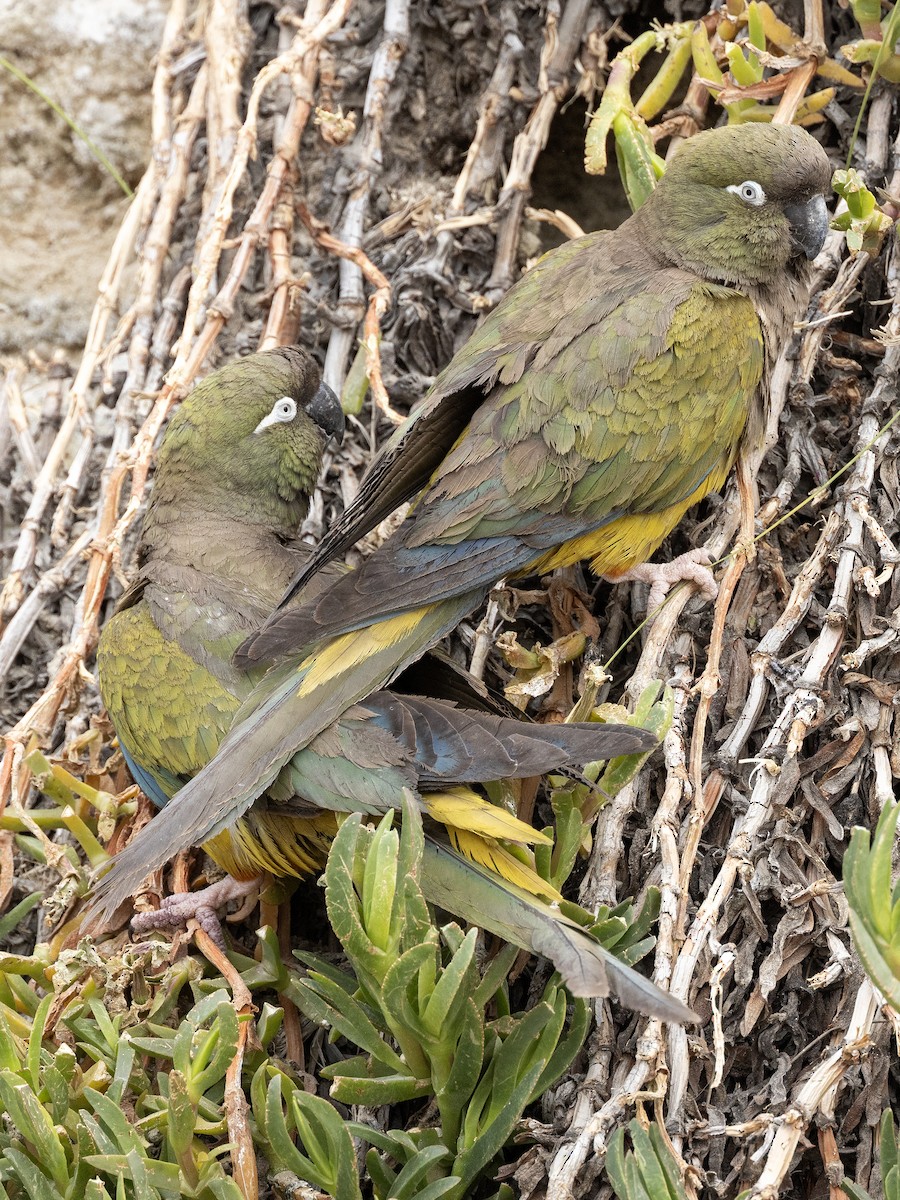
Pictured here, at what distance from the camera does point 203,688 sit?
232 centimetres

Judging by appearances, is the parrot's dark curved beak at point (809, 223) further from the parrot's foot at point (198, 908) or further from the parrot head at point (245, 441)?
the parrot's foot at point (198, 908)

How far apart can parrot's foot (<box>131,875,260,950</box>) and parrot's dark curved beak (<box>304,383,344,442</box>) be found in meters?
1.06

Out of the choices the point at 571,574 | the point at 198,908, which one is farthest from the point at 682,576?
the point at 198,908

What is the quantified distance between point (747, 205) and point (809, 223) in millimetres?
132

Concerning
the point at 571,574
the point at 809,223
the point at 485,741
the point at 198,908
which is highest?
the point at 809,223

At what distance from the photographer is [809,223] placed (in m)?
2.51

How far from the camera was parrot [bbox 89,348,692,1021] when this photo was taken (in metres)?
1.87

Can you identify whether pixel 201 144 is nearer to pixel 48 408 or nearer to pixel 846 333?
pixel 48 408

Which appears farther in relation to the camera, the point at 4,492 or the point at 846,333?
the point at 4,492

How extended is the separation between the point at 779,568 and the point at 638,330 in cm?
54

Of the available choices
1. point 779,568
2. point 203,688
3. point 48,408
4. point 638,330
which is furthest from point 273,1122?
point 48,408

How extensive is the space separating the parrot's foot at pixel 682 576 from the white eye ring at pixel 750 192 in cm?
74

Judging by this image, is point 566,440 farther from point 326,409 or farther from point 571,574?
point 326,409

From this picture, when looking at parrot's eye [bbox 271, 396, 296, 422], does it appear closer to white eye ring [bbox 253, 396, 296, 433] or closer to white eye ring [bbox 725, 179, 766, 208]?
white eye ring [bbox 253, 396, 296, 433]
